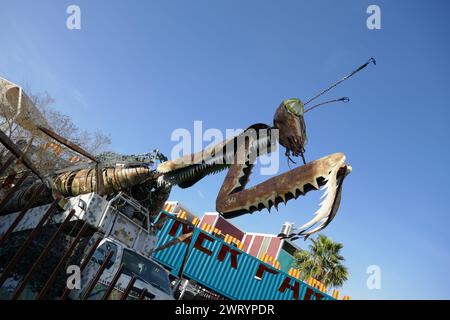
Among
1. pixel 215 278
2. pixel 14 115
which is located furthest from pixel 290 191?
pixel 14 115

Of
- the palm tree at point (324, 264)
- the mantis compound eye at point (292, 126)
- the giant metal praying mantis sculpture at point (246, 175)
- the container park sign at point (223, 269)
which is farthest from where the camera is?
the palm tree at point (324, 264)

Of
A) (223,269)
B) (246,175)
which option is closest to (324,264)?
(223,269)

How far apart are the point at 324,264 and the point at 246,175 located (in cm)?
2363

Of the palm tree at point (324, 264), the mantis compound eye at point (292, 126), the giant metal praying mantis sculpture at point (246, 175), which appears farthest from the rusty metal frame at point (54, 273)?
the palm tree at point (324, 264)

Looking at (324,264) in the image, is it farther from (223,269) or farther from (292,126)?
(292,126)

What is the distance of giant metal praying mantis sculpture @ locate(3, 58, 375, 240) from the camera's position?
414 centimetres

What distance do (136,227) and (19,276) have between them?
2.41 m

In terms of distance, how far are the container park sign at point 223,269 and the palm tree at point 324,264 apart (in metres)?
5.59

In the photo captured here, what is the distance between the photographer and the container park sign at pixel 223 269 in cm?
1809

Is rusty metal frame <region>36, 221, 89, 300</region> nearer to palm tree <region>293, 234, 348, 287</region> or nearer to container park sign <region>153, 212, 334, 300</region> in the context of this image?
container park sign <region>153, 212, 334, 300</region>

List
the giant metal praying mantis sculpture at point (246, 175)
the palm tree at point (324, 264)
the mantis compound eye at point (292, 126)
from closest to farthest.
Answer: the giant metal praying mantis sculpture at point (246, 175) → the mantis compound eye at point (292, 126) → the palm tree at point (324, 264)

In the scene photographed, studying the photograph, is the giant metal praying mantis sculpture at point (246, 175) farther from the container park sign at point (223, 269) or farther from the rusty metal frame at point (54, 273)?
the container park sign at point (223, 269)

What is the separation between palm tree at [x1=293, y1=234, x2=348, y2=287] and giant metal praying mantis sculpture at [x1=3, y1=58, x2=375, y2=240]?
2175 centimetres
